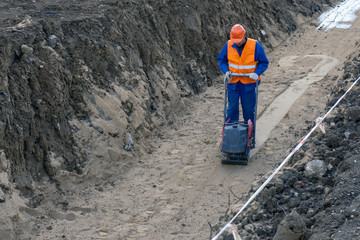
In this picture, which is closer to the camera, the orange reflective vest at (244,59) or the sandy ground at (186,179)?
the sandy ground at (186,179)

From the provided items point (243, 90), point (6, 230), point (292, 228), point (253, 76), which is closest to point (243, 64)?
point (253, 76)

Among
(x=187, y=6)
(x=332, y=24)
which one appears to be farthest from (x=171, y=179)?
(x=332, y=24)

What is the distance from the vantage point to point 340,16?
17828 millimetres

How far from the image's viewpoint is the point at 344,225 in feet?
15.4

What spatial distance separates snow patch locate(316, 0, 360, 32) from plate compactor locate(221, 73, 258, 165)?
31.8 feet

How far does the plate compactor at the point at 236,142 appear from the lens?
777 cm

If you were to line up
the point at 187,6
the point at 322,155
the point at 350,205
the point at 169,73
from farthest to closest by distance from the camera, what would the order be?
the point at 187,6 → the point at 169,73 → the point at 322,155 → the point at 350,205

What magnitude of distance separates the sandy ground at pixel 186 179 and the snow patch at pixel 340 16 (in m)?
5.72

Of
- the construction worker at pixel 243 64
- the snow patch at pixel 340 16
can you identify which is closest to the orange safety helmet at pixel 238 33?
the construction worker at pixel 243 64

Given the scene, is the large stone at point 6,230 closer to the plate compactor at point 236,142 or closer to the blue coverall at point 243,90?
the plate compactor at point 236,142

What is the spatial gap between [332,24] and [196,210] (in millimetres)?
12293

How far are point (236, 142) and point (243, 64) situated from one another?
51.1 inches

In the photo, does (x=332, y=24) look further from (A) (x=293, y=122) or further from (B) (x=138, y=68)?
(B) (x=138, y=68)

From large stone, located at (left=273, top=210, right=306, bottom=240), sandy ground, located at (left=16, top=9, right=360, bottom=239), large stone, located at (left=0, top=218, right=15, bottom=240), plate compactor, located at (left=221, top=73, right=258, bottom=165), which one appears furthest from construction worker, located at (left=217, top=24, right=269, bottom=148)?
large stone, located at (left=0, top=218, right=15, bottom=240)
